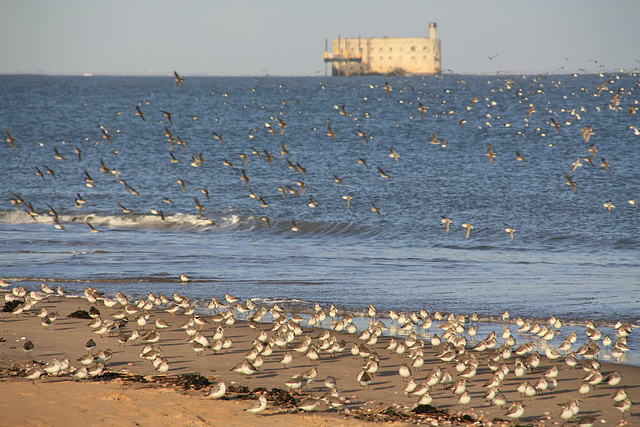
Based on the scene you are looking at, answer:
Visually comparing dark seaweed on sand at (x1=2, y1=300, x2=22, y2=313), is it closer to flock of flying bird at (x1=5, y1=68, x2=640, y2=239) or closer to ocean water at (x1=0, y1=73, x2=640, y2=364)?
ocean water at (x1=0, y1=73, x2=640, y2=364)

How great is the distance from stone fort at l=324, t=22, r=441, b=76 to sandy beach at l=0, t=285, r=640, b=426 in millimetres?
171091

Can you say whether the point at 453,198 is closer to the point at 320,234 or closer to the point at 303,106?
the point at 320,234

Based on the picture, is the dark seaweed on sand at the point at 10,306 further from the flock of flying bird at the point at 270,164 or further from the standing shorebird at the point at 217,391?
the standing shorebird at the point at 217,391

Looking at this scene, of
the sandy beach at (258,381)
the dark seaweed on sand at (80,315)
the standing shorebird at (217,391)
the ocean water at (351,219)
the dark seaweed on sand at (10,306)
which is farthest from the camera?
the ocean water at (351,219)

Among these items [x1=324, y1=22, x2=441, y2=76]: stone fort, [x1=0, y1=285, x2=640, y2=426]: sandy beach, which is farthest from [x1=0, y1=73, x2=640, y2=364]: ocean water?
[x1=324, y1=22, x2=441, y2=76]: stone fort

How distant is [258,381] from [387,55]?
178 meters

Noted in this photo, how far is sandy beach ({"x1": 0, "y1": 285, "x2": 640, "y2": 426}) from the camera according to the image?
9.66 meters

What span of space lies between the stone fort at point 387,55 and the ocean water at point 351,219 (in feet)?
382

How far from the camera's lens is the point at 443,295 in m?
18.2

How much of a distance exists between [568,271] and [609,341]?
8.24m

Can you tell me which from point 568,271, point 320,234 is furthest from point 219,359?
point 320,234

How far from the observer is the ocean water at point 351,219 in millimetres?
19031

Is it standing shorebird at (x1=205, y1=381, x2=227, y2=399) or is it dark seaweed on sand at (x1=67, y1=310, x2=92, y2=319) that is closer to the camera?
standing shorebird at (x1=205, y1=381, x2=227, y2=399)

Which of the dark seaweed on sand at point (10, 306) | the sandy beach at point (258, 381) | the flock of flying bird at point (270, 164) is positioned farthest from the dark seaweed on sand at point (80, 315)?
the flock of flying bird at point (270, 164)
